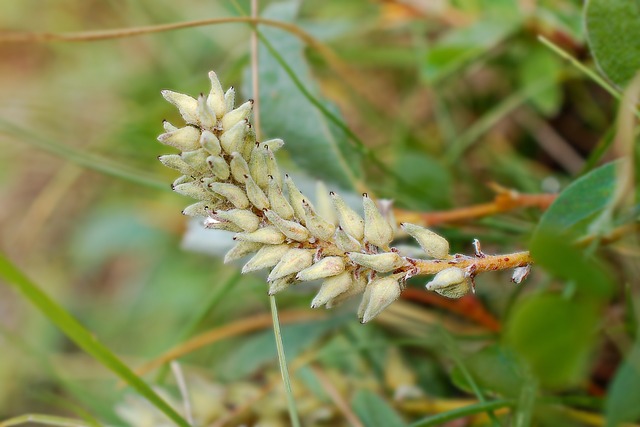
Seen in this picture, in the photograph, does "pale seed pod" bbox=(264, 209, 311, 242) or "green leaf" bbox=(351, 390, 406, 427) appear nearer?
"pale seed pod" bbox=(264, 209, 311, 242)

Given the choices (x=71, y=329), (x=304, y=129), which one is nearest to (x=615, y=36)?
(x=304, y=129)

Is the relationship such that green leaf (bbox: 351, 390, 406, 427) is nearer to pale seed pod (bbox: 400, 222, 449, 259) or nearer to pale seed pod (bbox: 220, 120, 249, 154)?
pale seed pod (bbox: 400, 222, 449, 259)

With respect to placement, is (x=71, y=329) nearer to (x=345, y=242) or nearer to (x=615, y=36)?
(x=345, y=242)

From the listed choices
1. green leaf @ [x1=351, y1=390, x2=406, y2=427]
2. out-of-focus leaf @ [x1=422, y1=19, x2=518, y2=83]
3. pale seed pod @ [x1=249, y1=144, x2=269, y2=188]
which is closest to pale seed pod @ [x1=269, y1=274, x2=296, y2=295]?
pale seed pod @ [x1=249, y1=144, x2=269, y2=188]

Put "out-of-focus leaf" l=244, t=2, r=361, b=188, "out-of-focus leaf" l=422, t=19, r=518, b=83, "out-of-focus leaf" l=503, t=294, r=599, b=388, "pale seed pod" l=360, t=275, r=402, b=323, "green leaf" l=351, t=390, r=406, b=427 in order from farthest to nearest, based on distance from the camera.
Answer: "out-of-focus leaf" l=422, t=19, r=518, b=83
"out-of-focus leaf" l=244, t=2, r=361, b=188
"green leaf" l=351, t=390, r=406, b=427
"pale seed pod" l=360, t=275, r=402, b=323
"out-of-focus leaf" l=503, t=294, r=599, b=388

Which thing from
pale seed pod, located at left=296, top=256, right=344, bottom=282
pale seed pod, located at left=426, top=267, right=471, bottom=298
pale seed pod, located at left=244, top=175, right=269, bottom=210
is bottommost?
pale seed pod, located at left=426, top=267, right=471, bottom=298

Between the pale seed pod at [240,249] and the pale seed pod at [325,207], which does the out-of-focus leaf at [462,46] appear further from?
the pale seed pod at [240,249]
